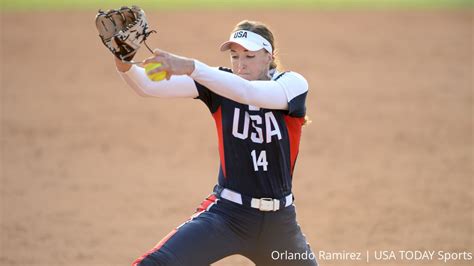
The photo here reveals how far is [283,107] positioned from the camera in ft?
17.8

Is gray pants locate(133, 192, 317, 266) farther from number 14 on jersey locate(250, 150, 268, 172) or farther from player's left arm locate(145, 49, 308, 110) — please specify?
player's left arm locate(145, 49, 308, 110)

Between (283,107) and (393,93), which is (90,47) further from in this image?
(283,107)

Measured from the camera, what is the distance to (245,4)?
2839 cm

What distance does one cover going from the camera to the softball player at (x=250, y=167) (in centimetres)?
532

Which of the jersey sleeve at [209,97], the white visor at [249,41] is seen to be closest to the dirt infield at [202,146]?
the jersey sleeve at [209,97]

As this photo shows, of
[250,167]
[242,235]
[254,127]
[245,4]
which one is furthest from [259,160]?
[245,4]

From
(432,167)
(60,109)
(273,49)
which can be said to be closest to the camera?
(273,49)

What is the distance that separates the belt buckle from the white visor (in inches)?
42.1

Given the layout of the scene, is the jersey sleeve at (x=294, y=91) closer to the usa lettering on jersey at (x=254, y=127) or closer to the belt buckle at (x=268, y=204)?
the usa lettering on jersey at (x=254, y=127)

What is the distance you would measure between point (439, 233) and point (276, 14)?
58.4 feet

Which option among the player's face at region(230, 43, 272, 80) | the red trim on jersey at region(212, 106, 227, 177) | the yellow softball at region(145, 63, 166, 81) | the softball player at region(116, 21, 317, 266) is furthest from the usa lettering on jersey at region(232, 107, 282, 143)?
the yellow softball at region(145, 63, 166, 81)

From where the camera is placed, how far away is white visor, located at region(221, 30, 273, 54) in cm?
555

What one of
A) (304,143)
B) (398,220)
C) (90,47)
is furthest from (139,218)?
(90,47)

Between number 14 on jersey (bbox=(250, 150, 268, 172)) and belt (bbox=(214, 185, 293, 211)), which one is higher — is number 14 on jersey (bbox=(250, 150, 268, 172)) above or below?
above
